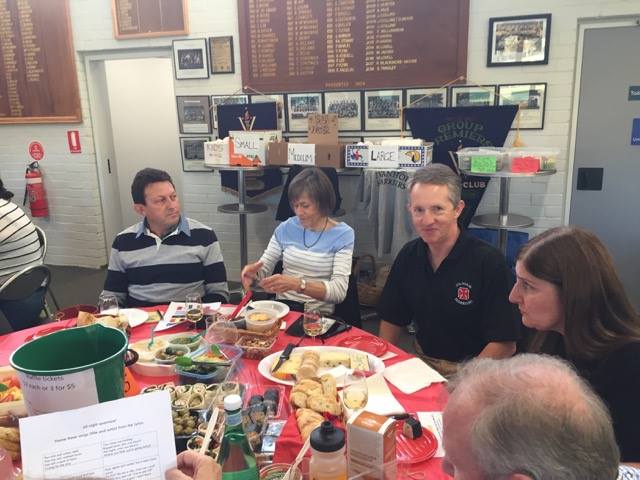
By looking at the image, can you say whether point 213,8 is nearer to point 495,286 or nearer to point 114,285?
point 114,285

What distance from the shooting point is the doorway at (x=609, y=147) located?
3.67 m

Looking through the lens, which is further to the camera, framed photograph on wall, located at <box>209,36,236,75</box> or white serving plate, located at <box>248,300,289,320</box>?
framed photograph on wall, located at <box>209,36,236,75</box>

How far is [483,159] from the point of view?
3.26 metres

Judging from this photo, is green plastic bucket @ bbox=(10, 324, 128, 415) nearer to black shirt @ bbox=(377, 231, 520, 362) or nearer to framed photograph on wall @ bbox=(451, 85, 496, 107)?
black shirt @ bbox=(377, 231, 520, 362)

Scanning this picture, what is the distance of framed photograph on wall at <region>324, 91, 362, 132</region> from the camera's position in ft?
13.8

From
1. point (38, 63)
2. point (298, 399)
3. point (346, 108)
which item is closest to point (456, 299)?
point (298, 399)

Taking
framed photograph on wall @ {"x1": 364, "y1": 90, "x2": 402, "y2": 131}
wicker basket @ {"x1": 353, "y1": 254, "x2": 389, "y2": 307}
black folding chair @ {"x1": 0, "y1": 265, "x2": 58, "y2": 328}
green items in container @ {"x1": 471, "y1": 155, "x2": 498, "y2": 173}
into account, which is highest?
framed photograph on wall @ {"x1": 364, "y1": 90, "x2": 402, "y2": 131}

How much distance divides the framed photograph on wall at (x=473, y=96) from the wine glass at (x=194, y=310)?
2.71 meters

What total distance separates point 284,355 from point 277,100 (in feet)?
10.2

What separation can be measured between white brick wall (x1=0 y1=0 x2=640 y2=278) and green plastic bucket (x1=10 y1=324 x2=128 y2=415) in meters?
3.39

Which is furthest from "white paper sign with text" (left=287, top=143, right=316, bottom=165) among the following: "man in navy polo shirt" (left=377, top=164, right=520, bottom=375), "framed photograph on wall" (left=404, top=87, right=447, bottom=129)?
"man in navy polo shirt" (left=377, top=164, right=520, bottom=375)

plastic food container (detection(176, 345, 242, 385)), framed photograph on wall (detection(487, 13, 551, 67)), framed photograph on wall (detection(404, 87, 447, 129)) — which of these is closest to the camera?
plastic food container (detection(176, 345, 242, 385))

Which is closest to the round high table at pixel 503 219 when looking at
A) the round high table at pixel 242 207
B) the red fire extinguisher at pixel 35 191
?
the round high table at pixel 242 207

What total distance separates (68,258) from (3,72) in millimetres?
1924
